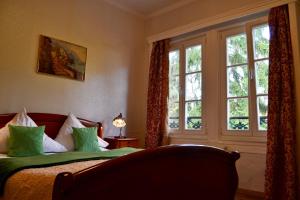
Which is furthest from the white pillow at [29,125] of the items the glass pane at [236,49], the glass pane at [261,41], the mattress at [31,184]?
the glass pane at [261,41]

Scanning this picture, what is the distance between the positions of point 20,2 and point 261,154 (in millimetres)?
3739

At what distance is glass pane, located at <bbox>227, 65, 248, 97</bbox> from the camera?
3.50 m

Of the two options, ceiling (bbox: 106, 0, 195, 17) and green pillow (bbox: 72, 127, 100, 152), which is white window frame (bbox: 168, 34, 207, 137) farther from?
green pillow (bbox: 72, 127, 100, 152)

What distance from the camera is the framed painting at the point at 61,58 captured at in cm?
338

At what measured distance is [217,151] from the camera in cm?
191

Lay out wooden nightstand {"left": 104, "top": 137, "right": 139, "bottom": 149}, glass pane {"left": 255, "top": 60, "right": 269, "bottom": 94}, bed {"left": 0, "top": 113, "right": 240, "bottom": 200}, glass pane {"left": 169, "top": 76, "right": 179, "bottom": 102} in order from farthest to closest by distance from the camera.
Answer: glass pane {"left": 169, "top": 76, "right": 179, "bottom": 102} < wooden nightstand {"left": 104, "top": 137, "right": 139, "bottom": 149} < glass pane {"left": 255, "top": 60, "right": 269, "bottom": 94} < bed {"left": 0, "top": 113, "right": 240, "bottom": 200}

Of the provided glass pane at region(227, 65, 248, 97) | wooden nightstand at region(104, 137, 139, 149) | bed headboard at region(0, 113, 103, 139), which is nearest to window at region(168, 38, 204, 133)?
glass pane at region(227, 65, 248, 97)

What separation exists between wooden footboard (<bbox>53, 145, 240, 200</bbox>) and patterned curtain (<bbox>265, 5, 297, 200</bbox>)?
109 cm

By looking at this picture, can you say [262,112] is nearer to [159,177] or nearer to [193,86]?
[193,86]

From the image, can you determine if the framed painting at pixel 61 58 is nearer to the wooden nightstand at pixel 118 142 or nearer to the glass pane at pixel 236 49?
the wooden nightstand at pixel 118 142

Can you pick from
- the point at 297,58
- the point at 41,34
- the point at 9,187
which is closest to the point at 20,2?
the point at 41,34

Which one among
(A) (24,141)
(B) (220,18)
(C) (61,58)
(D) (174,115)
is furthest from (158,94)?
(A) (24,141)

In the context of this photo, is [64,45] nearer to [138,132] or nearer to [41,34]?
[41,34]

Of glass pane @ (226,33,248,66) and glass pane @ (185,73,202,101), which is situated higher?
glass pane @ (226,33,248,66)
